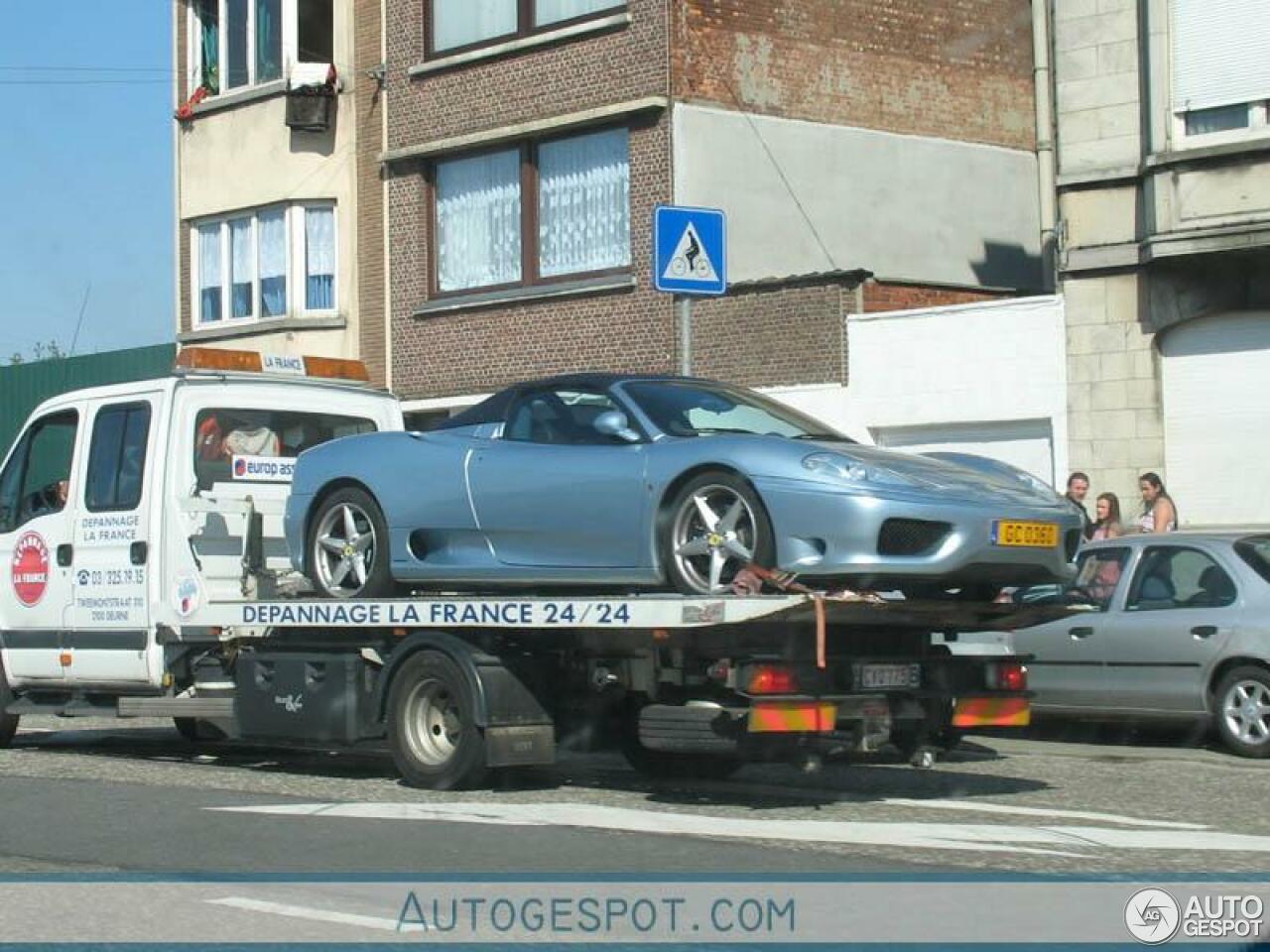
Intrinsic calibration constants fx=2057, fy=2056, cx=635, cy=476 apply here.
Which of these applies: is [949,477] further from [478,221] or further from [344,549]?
[478,221]

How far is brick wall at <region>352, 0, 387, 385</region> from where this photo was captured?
26.8m

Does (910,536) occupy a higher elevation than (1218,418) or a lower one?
lower

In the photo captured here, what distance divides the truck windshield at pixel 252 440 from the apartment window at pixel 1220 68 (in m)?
9.63

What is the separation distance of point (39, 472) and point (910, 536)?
22.1ft

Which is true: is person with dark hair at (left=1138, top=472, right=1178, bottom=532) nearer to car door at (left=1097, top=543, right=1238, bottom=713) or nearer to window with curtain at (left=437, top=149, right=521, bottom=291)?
car door at (left=1097, top=543, right=1238, bottom=713)

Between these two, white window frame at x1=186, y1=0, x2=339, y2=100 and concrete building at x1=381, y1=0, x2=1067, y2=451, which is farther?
white window frame at x1=186, y1=0, x2=339, y2=100

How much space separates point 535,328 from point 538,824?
15636 mm

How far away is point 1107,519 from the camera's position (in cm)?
1811

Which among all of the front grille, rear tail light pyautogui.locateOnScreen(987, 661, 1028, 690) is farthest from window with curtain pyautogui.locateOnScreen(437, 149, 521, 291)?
the front grille

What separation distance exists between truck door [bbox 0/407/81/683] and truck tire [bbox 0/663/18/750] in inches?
4.4

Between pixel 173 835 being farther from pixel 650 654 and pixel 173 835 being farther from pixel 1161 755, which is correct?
pixel 1161 755

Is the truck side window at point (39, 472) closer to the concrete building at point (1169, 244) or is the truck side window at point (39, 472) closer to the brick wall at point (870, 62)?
the concrete building at point (1169, 244)

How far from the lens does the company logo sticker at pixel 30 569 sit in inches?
528

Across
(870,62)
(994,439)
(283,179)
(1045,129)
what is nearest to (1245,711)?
(994,439)
